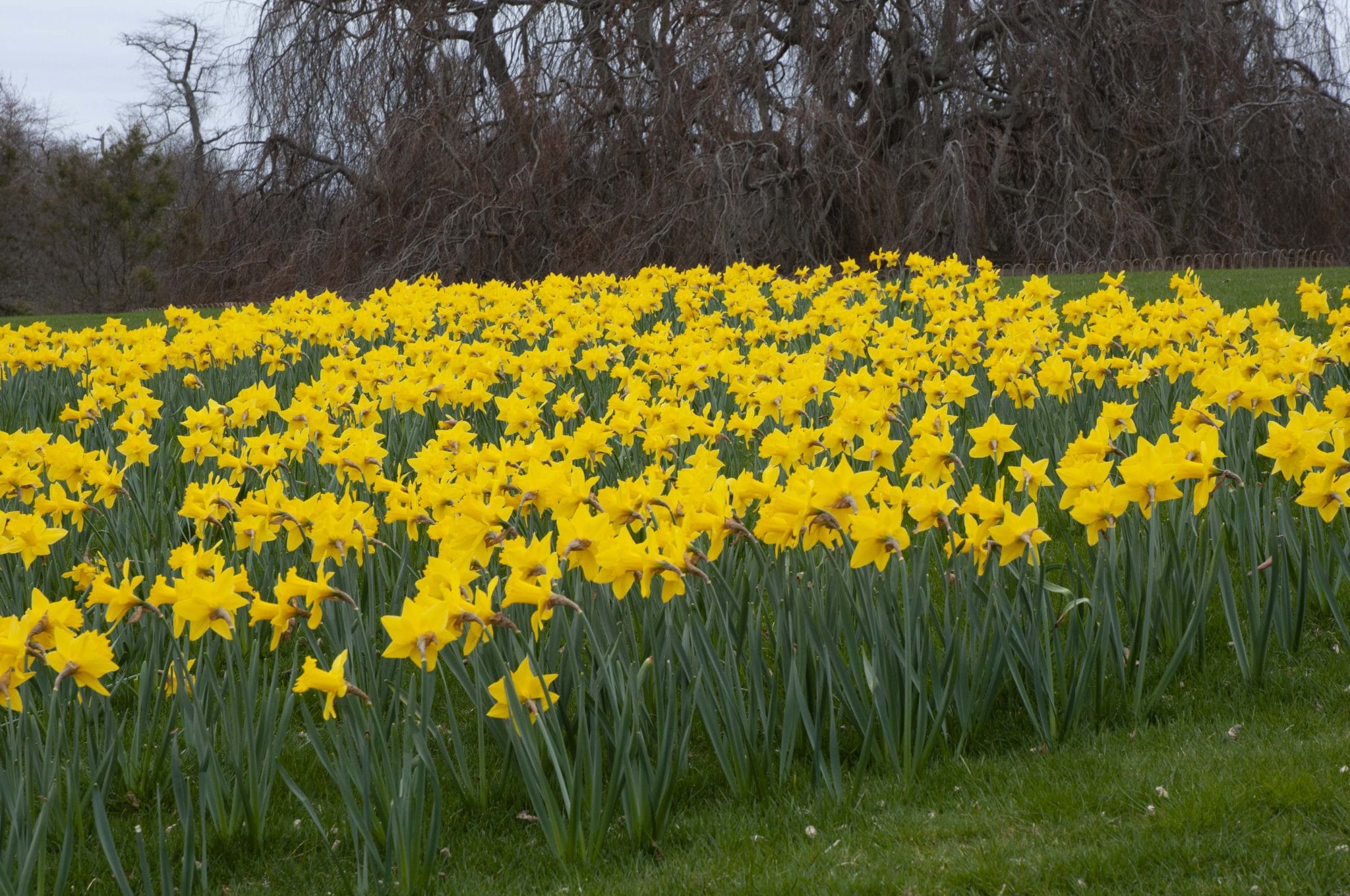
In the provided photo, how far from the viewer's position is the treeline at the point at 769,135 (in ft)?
38.7

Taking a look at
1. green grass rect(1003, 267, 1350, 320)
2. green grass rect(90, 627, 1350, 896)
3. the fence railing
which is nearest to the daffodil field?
green grass rect(90, 627, 1350, 896)

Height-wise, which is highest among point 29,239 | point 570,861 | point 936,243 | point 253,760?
point 29,239

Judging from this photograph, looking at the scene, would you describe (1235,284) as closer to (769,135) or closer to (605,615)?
(769,135)

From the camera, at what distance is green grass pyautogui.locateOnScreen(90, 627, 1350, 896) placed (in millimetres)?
1805

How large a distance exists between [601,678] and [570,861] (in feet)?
1.01

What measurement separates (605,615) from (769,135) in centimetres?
1026

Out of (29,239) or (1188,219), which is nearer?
(1188,219)

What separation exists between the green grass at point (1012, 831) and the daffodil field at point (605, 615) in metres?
0.05

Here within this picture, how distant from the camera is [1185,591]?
2.49 meters

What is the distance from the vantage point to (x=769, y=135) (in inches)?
465

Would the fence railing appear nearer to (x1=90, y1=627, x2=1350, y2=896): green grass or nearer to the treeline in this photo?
the treeline

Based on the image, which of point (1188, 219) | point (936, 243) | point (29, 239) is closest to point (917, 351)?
point (936, 243)

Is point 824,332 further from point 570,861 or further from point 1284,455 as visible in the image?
point 570,861

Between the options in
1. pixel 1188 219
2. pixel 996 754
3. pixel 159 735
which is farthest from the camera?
pixel 1188 219
